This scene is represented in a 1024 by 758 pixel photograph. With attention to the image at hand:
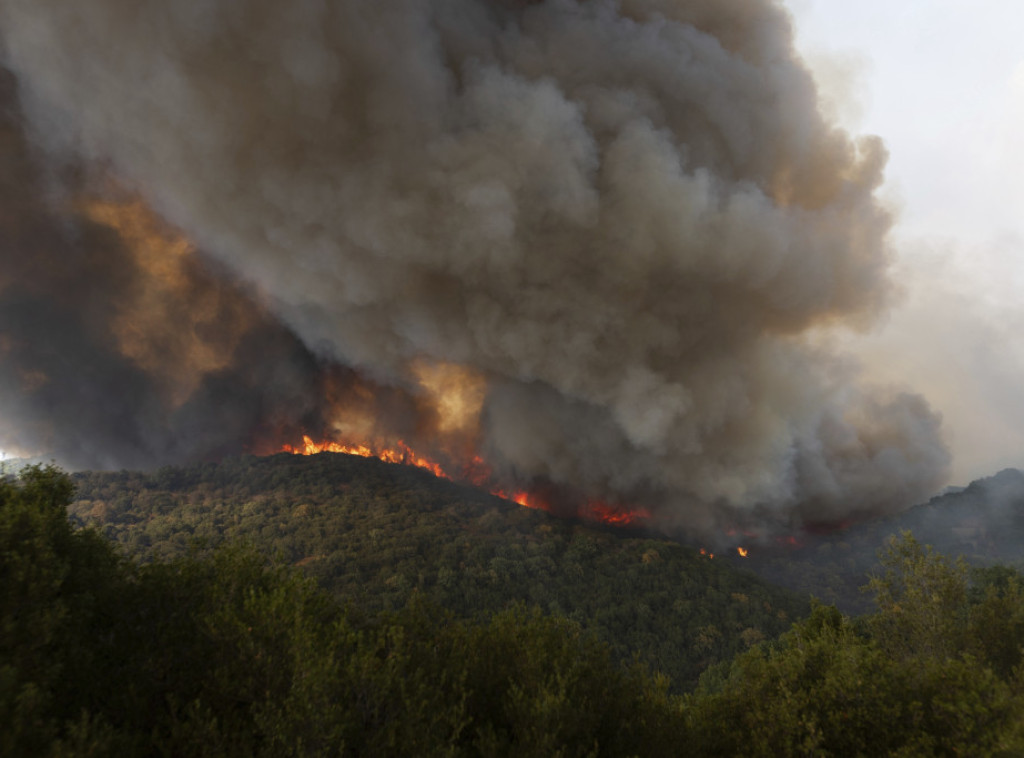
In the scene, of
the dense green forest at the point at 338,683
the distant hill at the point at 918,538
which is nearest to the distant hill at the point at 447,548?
the distant hill at the point at 918,538

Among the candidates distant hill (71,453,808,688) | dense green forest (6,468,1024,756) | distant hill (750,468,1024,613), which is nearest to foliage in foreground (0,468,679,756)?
Answer: dense green forest (6,468,1024,756)

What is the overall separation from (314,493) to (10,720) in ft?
318

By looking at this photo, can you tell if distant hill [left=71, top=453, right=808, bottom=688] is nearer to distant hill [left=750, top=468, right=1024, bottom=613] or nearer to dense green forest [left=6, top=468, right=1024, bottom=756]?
distant hill [left=750, top=468, right=1024, bottom=613]

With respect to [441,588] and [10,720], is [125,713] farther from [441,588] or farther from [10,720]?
[441,588]

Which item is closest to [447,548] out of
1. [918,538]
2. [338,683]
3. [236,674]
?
[236,674]

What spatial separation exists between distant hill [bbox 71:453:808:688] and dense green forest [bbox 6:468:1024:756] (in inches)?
1694

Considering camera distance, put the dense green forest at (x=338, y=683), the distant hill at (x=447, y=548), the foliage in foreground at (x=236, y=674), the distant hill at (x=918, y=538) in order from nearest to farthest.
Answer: the foliage in foreground at (x=236, y=674) → the dense green forest at (x=338, y=683) → the distant hill at (x=447, y=548) → the distant hill at (x=918, y=538)

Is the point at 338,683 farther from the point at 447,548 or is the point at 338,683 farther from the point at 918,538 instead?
the point at 918,538

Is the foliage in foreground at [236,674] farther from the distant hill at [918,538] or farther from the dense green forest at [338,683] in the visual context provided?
the distant hill at [918,538]

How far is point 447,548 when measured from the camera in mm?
85125

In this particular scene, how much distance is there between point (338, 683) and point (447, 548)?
2914 inches

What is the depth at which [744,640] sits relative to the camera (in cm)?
6956

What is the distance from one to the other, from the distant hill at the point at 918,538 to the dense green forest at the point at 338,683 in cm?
9628

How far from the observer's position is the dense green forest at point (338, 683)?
1267 cm
